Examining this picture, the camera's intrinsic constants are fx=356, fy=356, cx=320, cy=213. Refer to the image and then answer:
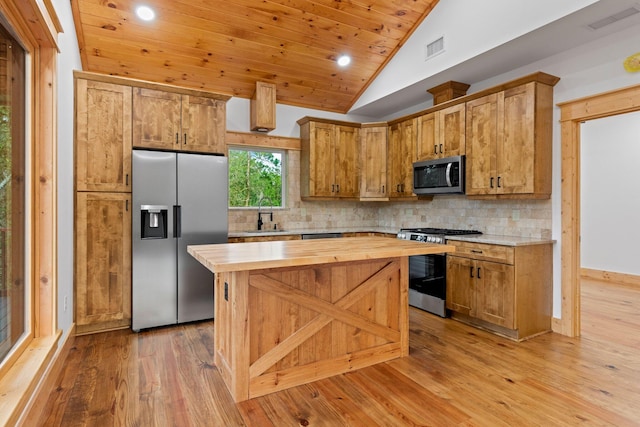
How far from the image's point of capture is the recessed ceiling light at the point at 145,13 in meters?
3.42

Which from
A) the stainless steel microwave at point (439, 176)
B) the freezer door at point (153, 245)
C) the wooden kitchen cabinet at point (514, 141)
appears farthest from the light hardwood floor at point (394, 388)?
the stainless steel microwave at point (439, 176)

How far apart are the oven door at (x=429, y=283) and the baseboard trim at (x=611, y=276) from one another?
359 cm

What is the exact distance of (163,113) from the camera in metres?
3.69

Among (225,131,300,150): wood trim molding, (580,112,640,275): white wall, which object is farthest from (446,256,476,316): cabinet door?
(580,112,640,275): white wall

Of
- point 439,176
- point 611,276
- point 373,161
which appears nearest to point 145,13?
point 373,161

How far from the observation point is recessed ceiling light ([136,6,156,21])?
11.2 ft

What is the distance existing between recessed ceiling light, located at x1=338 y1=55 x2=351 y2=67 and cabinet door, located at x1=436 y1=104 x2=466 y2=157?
135cm

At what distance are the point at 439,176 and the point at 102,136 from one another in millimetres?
3643

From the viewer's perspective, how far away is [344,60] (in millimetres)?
4582

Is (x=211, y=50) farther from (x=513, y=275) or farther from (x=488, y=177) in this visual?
(x=513, y=275)

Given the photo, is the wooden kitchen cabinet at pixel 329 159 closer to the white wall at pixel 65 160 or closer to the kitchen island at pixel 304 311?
the kitchen island at pixel 304 311

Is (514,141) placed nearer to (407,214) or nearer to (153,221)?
(407,214)

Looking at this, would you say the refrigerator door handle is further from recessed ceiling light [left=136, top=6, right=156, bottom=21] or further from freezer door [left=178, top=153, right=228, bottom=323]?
recessed ceiling light [left=136, top=6, right=156, bottom=21]

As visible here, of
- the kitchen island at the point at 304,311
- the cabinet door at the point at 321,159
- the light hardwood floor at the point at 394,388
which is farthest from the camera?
the cabinet door at the point at 321,159
